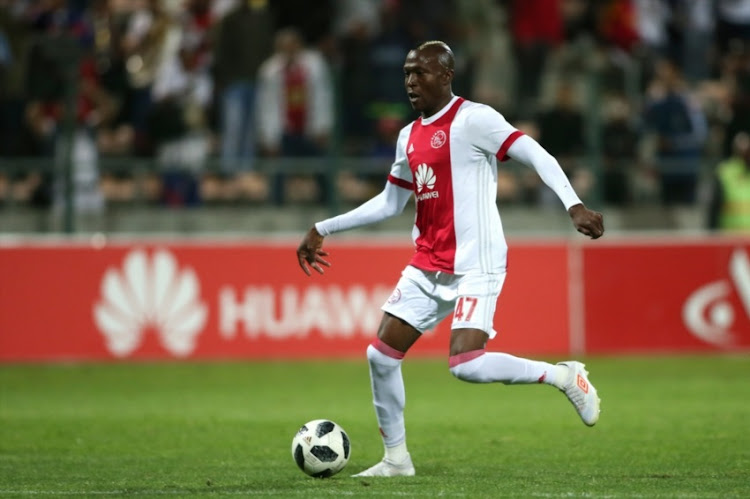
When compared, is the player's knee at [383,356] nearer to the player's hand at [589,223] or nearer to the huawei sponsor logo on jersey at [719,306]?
the player's hand at [589,223]

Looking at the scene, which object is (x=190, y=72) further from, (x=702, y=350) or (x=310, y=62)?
(x=702, y=350)

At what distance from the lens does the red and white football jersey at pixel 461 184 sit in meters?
7.57

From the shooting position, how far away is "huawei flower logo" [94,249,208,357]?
612 inches

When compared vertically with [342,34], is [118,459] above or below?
below

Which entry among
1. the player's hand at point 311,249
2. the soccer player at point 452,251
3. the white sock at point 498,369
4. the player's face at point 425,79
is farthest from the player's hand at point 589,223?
the player's hand at point 311,249

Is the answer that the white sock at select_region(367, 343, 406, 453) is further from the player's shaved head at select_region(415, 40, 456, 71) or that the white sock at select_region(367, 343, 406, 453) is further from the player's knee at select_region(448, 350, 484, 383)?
the player's shaved head at select_region(415, 40, 456, 71)

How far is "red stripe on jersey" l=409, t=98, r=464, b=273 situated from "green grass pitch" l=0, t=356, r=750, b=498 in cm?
124

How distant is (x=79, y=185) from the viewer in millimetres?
15695

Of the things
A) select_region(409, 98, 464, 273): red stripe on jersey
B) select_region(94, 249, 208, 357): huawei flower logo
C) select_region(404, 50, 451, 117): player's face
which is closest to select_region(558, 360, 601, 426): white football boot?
select_region(409, 98, 464, 273): red stripe on jersey

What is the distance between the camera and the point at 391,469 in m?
7.83

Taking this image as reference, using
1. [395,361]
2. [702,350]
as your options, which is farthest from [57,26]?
[395,361]

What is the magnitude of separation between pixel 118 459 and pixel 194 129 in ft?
26.0

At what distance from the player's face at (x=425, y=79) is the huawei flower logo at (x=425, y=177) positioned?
33cm

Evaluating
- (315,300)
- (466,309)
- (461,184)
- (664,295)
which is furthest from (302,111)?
(466,309)
